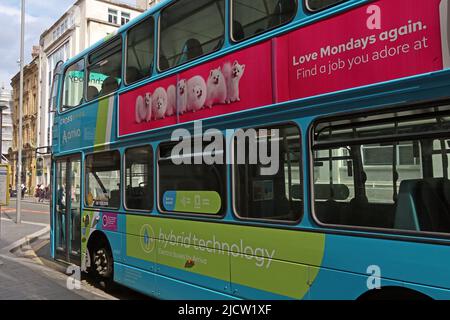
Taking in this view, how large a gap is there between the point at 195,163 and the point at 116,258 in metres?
2.31

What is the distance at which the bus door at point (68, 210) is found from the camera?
7461 millimetres

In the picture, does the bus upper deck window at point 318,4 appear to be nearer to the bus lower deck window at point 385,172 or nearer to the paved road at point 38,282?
the bus lower deck window at point 385,172

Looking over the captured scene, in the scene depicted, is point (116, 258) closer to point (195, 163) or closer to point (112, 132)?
point (112, 132)

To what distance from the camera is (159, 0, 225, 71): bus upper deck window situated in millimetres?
4609

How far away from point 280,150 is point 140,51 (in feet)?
9.55

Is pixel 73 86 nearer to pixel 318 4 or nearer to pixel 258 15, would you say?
pixel 258 15

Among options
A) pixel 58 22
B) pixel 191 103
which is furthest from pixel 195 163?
pixel 58 22

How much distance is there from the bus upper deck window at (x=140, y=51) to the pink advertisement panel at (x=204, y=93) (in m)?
0.23

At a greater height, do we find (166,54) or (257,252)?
(166,54)

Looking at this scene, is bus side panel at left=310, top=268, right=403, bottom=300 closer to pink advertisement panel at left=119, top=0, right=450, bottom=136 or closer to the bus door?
pink advertisement panel at left=119, top=0, right=450, bottom=136

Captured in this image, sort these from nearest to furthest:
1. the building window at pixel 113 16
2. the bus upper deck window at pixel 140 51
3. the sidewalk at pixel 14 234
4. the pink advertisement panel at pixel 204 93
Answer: the pink advertisement panel at pixel 204 93 → the bus upper deck window at pixel 140 51 → the sidewalk at pixel 14 234 → the building window at pixel 113 16

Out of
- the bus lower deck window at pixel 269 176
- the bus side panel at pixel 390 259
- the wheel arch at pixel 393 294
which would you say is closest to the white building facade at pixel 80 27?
the bus lower deck window at pixel 269 176

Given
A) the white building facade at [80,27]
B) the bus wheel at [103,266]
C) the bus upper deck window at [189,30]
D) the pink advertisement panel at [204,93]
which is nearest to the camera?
the pink advertisement panel at [204,93]
